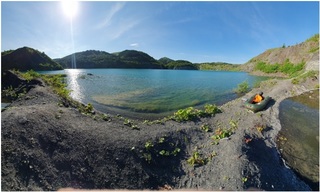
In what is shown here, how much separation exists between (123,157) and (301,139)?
11677mm

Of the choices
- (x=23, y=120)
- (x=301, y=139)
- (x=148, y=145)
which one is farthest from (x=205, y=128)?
(x=23, y=120)

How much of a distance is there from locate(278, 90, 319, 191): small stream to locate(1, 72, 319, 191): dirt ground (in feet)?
2.47

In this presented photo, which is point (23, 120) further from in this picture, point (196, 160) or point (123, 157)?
point (196, 160)

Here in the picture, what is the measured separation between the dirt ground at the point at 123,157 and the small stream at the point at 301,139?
0.75 meters

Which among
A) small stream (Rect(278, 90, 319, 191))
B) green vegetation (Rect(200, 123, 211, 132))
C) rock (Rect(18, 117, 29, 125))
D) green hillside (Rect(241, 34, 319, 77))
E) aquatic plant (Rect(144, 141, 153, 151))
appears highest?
green hillside (Rect(241, 34, 319, 77))

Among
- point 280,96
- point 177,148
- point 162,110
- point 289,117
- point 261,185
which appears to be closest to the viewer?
point 261,185

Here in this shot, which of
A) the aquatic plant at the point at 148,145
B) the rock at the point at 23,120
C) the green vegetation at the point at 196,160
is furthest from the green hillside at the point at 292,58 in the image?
the rock at the point at 23,120

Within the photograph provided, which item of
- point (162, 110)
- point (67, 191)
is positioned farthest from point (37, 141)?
point (162, 110)

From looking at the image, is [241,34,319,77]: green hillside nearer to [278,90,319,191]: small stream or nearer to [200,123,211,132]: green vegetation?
[278,90,319,191]: small stream

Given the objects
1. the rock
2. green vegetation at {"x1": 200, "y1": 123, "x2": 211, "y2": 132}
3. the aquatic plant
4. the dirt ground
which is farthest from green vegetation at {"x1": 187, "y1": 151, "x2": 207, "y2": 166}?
the rock

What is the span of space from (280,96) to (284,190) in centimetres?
2042

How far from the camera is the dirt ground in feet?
23.4

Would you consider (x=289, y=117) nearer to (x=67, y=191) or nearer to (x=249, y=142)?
(x=249, y=142)

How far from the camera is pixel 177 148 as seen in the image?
1012 cm
